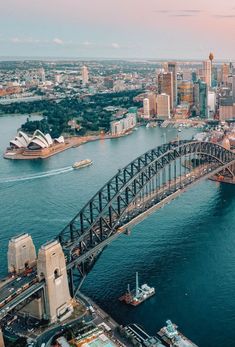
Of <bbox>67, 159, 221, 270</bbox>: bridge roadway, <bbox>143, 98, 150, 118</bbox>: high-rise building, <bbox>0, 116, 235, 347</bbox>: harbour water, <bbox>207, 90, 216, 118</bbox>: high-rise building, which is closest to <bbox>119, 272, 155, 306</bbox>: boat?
<bbox>0, 116, 235, 347</bbox>: harbour water

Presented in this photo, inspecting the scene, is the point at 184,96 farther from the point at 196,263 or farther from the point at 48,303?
the point at 48,303

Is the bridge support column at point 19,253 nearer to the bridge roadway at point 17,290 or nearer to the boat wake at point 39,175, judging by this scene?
the bridge roadway at point 17,290

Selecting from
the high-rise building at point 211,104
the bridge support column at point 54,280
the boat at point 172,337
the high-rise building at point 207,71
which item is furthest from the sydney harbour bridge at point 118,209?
the high-rise building at point 207,71

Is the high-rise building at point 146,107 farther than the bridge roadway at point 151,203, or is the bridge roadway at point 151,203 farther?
the high-rise building at point 146,107

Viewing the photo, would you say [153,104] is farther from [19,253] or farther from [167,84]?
[19,253]

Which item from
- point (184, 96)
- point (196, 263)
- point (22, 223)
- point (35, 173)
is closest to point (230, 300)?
point (196, 263)

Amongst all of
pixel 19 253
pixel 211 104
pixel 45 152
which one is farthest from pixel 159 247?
pixel 211 104

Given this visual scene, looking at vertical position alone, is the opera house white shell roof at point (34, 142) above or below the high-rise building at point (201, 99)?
below
